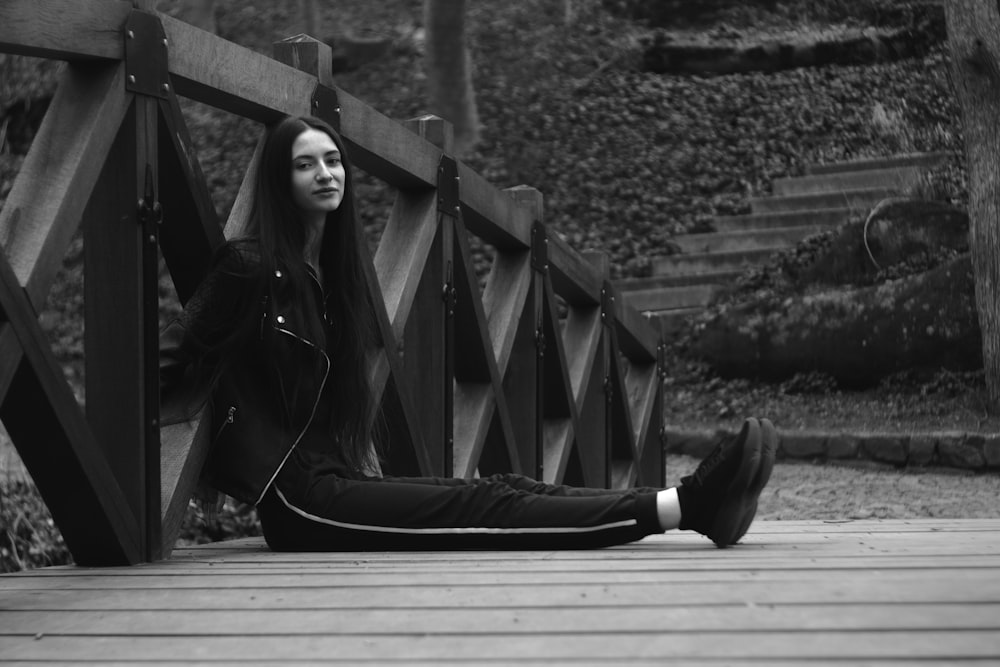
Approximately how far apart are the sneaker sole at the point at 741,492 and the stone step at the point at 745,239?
9489 mm

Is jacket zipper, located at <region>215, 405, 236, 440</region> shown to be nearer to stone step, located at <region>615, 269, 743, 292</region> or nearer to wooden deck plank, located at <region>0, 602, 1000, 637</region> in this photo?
wooden deck plank, located at <region>0, 602, 1000, 637</region>

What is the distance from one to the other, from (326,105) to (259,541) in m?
1.23

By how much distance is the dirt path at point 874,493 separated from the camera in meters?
7.95

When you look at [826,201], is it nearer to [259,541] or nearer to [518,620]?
[259,541]

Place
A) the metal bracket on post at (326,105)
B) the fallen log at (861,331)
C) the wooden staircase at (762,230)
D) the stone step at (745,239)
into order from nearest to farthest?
the metal bracket on post at (326,105) → the fallen log at (861,331) → the wooden staircase at (762,230) → the stone step at (745,239)

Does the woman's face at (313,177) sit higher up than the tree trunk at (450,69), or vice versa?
the tree trunk at (450,69)

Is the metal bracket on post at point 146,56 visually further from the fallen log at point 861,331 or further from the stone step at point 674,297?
the stone step at point 674,297

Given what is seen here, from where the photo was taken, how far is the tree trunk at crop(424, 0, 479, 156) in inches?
577

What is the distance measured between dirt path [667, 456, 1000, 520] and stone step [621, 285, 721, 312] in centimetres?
291

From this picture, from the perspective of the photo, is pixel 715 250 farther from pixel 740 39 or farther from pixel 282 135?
pixel 282 135

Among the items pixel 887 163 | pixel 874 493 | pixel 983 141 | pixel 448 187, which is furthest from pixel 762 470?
pixel 887 163

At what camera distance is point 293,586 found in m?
2.48

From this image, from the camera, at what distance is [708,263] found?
12.4m

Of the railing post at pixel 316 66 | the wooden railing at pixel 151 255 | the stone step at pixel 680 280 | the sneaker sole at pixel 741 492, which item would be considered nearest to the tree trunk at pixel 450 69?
the stone step at pixel 680 280
